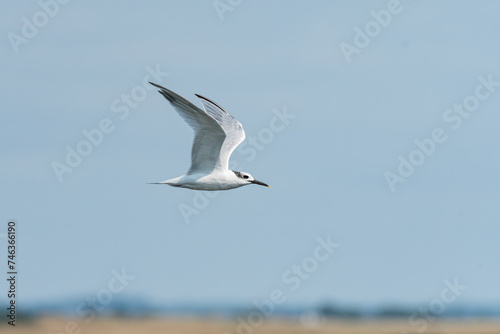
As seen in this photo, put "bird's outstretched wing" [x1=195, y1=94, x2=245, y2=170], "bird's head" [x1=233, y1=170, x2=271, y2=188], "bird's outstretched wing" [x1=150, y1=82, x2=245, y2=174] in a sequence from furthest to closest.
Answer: "bird's head" [x1=233, y1=170, x2=271, y2=188] → "bird's outstretched wing" [x1=195, y1=94, x2=245, y2=170] → "bird's outstretched wing" [x1=150, y1=82, x2=245, y2=174]

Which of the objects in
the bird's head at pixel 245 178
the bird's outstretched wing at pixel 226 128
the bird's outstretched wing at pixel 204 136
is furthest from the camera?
the bird's head at pixel 245 178

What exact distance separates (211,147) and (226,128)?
1.18 meters

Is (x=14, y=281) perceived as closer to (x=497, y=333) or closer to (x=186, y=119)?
→ (x=186, y=119)

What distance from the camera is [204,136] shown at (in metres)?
28.3

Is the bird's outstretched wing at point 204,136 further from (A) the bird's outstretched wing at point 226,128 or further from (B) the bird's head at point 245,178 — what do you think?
(B) the bird's head at point 245,178

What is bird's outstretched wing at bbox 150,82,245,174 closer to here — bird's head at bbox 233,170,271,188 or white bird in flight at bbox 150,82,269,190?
white bird in flight at bbox 150,82,269,190

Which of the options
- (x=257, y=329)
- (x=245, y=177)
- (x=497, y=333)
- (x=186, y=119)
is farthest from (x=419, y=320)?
(x=186, y=119)

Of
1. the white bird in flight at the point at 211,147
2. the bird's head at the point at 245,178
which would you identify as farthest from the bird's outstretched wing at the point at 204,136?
the bird's head at the point at 245,178

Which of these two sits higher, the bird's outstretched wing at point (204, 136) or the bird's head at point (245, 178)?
the bird's outstretched wing at point (204, 136)

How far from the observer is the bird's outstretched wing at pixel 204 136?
27156 millimetres

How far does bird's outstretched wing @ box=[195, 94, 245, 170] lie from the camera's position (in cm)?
2908

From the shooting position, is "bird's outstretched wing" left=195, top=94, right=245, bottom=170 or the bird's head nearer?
"bird's outstretched wing" left=195, top=94, right=245, bottom=170

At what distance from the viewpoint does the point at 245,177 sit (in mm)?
29469

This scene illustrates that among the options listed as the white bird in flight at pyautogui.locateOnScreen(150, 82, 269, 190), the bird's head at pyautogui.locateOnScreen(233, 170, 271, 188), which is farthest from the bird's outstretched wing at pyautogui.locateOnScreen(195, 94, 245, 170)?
the bird's head at pyautogui.locateOnScreen(233, 170, 271, 188)
